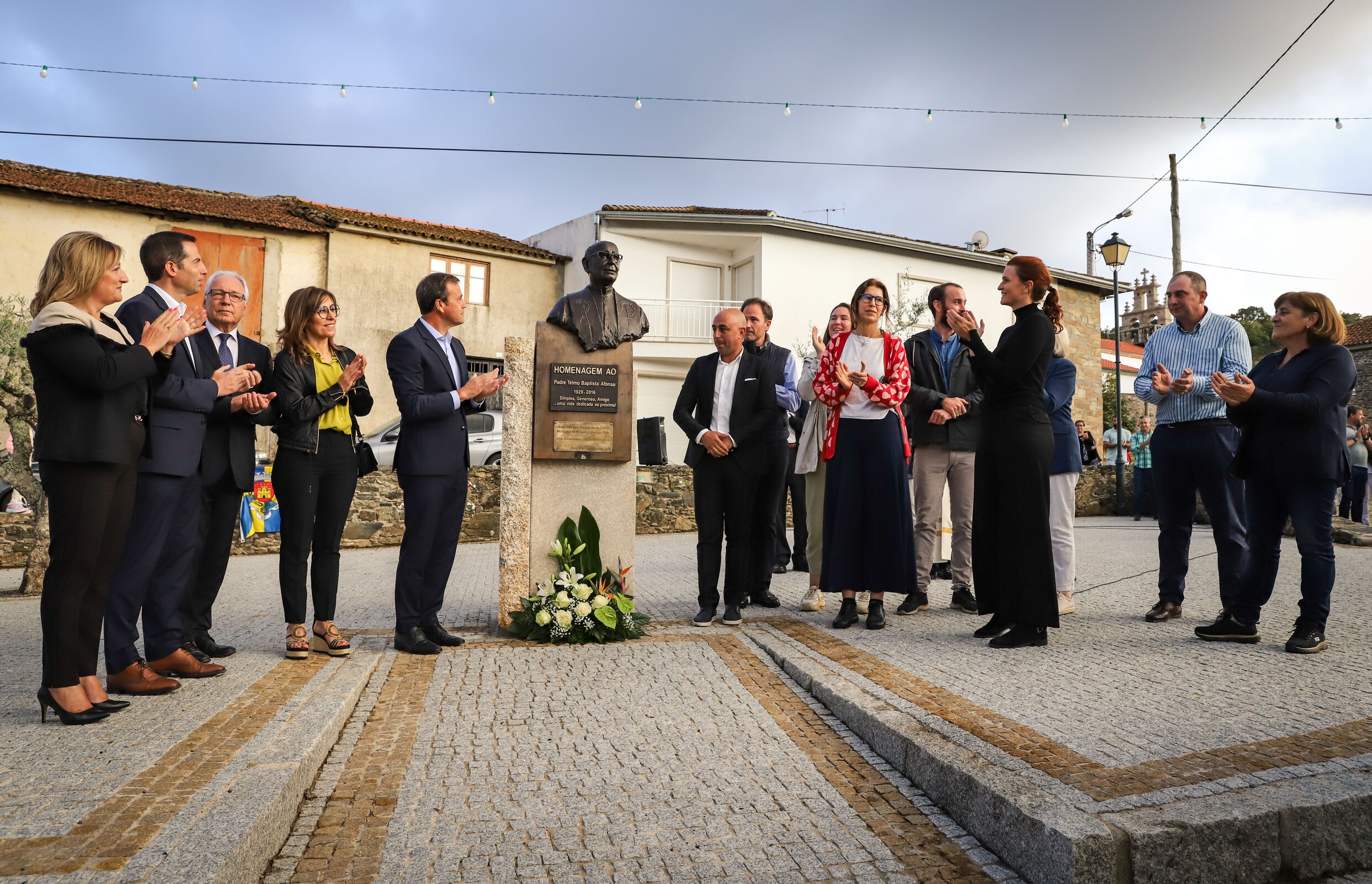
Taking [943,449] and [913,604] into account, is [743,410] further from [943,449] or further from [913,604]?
[913,604]

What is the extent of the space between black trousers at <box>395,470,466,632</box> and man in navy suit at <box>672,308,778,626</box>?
1580mm

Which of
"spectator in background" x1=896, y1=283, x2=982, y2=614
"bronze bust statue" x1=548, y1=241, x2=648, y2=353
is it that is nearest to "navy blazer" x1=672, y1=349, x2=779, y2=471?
"bronze bust statue" x1=548, y1=241, x2=648, y2=353

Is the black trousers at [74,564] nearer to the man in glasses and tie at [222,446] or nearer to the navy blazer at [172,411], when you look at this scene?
the navy blazer at [172,411]

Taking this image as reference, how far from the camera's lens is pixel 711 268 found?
Answer: 1012 inches

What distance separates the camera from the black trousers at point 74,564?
334cm

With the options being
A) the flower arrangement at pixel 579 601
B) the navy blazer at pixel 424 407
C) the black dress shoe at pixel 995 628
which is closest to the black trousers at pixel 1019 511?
the black dress shoe at pixel 995 628

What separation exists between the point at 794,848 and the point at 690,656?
7.58ft

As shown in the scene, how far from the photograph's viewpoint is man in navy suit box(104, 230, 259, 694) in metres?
3.85

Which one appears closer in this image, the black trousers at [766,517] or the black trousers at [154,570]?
the black trousers at [154,570]

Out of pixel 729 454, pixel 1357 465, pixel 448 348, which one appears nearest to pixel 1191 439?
pixel 729 454

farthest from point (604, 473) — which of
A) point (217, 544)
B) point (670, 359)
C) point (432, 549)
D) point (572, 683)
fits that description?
point (670, 359)

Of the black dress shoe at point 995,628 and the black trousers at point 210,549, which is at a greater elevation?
the black trousers at point 210,549

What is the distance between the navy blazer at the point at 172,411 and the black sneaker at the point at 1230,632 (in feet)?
16.6

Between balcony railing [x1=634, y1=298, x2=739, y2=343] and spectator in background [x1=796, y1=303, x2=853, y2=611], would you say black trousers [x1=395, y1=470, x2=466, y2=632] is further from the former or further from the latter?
balcony railing [x1=634, y1=298, x2=739, y2=343]
